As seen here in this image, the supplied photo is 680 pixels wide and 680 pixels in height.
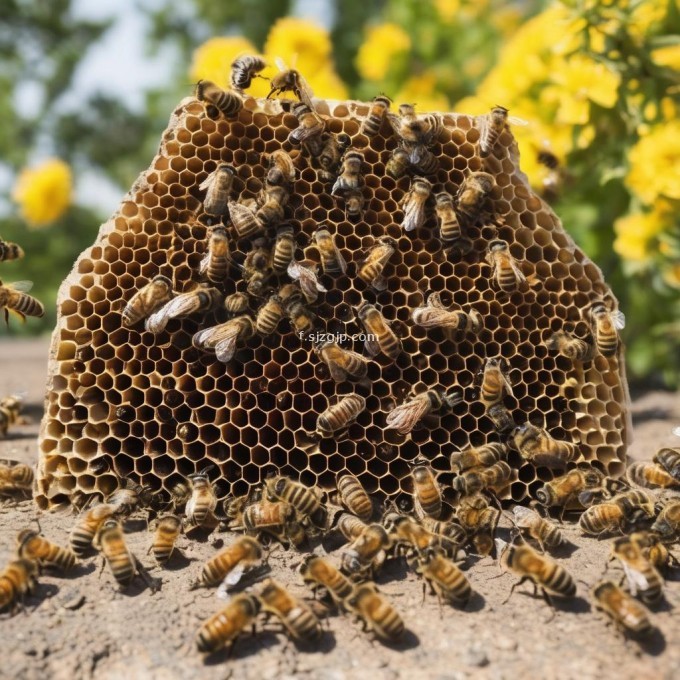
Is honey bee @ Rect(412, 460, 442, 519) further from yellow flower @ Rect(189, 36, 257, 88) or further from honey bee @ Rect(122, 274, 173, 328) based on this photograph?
yellow flower @ Rect(189, 36, 257, 88)

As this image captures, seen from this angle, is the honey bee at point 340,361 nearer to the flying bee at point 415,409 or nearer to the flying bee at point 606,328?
the flying bee at point 415,409

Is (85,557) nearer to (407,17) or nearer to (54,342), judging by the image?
(54,342)

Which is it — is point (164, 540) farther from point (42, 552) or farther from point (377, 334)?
point (377, 334)

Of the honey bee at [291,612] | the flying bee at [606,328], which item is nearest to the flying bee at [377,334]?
the flying bee at [606,328]

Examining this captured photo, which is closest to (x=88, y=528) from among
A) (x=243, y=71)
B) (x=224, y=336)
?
(x=224, y=336)

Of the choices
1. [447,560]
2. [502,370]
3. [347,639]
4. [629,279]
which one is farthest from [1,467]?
[629,279]

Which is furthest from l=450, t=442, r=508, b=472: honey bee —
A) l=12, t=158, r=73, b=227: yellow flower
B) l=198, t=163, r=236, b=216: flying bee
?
l=12, t=158, r=73, b=227: yellow flower
